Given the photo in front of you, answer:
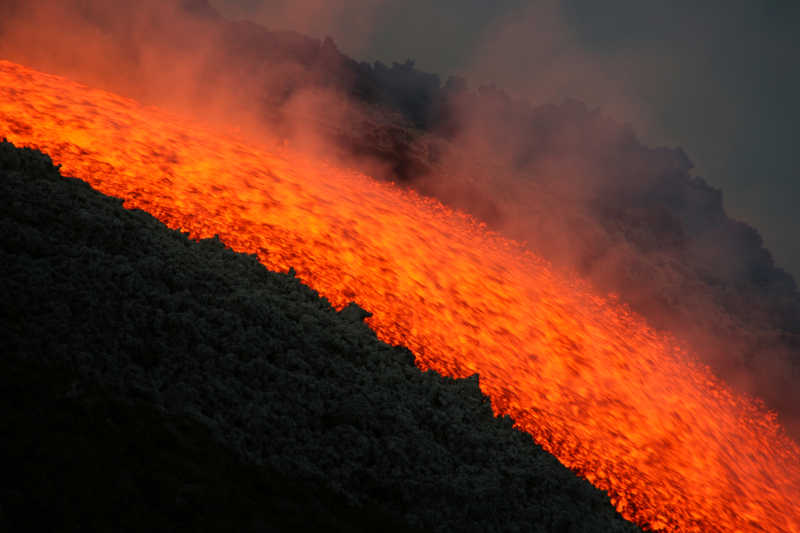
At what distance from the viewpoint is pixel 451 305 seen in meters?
5.46

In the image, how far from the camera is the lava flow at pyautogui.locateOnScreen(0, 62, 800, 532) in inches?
168

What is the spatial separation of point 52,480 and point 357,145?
535 inches

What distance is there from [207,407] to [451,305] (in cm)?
337

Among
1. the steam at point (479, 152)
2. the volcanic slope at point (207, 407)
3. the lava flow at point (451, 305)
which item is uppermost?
the steam at point (479, 152)

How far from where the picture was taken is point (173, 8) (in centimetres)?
1369

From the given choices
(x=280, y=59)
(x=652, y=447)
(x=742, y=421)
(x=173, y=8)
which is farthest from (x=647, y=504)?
(x=280, y=59)

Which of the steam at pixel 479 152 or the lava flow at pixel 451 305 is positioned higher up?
the steam at pixel 479 152

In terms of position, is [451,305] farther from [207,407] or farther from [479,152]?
[479,152]

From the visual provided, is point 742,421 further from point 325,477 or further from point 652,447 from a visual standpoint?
point 325,477

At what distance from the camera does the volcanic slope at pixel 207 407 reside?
1.95m

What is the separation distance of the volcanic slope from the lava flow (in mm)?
553

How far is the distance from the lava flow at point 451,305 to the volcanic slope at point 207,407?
1.82 feet

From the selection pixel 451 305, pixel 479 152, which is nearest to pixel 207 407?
pixel 451 305

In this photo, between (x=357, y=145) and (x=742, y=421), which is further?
(x=357, y=145)
